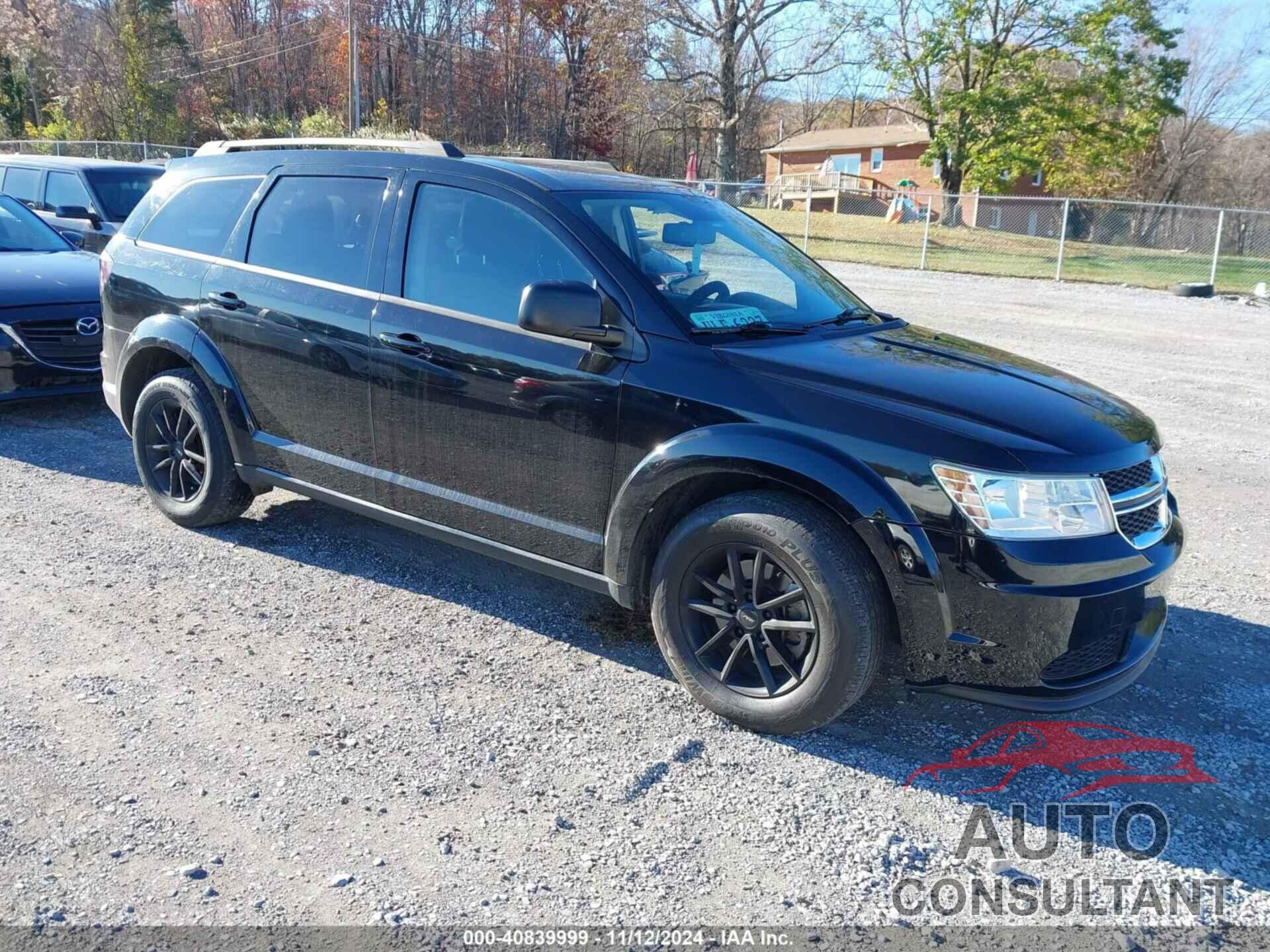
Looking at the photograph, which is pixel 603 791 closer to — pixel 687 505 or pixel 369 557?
pixel 687 505

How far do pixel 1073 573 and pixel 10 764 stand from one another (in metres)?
3.41

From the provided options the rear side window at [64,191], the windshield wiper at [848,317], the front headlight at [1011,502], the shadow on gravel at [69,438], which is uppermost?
the rear side window at [64,191]

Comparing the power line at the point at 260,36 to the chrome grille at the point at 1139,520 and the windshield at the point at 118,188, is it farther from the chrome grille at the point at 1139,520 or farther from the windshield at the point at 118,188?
the chrome grille at the point at 1139,520

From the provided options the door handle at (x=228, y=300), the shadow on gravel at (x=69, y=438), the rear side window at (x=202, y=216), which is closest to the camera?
the door handle at (x=228, y=300)

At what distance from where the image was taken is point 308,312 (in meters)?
4.65

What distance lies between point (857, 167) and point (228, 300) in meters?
55.7

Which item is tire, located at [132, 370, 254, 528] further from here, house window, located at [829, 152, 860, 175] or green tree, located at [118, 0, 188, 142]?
house window, located at [829, 152, 860, 175]

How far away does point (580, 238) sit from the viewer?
399 cm

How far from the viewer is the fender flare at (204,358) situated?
16.5 feet

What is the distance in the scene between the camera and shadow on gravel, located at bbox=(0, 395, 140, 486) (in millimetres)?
6664

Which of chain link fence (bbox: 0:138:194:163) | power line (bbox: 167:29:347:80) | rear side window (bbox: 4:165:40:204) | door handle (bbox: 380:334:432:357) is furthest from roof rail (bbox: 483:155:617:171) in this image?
power line (bbox: 167:29:347:80)

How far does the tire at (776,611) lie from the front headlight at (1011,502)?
0.38 m

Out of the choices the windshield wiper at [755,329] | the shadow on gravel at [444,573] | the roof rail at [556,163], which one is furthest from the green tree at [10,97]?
the windshield wiper at [755,329]

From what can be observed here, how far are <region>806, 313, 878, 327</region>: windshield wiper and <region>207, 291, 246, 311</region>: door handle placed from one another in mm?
2717
